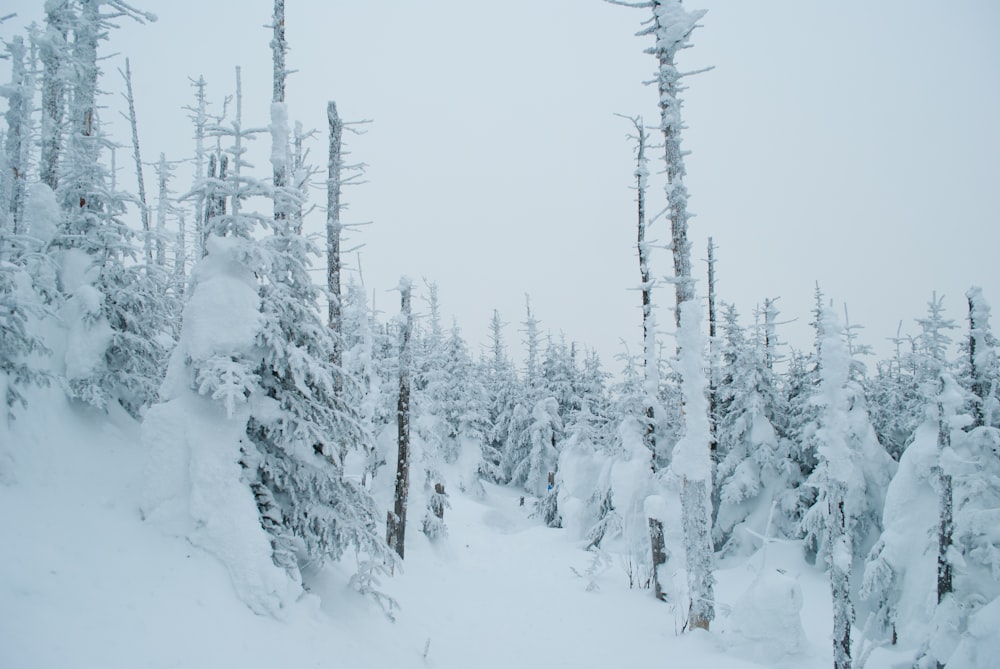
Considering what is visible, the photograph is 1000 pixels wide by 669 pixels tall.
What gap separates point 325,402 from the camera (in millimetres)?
8867

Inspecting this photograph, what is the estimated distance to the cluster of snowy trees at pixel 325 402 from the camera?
764cm

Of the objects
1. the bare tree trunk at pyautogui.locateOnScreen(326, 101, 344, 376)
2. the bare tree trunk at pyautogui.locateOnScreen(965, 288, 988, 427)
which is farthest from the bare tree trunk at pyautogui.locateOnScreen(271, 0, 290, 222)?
the bare tree trunk at pyautogui.locateOnScreen(965, 288, 988, 427)

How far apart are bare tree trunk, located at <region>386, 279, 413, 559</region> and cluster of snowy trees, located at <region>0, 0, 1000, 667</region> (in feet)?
0.22

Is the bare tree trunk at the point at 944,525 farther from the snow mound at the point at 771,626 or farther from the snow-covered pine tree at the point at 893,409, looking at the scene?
the snow-covered pine tree at the point at 893,409

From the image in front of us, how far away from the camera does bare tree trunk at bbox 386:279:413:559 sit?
51.8ft

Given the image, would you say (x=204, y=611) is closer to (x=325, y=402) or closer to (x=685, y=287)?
(x=325, y=402)

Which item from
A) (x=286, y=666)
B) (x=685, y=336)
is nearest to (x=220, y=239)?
(x=286, y=666)

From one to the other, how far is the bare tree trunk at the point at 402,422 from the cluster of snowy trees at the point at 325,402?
68mm

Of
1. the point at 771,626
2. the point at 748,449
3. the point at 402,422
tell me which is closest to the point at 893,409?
the point at 748,449

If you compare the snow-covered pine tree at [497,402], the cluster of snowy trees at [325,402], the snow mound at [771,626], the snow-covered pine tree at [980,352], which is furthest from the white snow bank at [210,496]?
the snow-covered pine tree at [497,402]

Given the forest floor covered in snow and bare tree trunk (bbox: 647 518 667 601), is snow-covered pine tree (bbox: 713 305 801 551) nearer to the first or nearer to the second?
the forest floor covered in snow

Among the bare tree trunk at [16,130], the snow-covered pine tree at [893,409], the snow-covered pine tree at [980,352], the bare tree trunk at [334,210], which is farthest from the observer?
the snow-covered pine tree at [893,409]

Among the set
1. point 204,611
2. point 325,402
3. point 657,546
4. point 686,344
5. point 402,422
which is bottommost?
point 657,546

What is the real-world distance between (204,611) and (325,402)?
3416 mm
